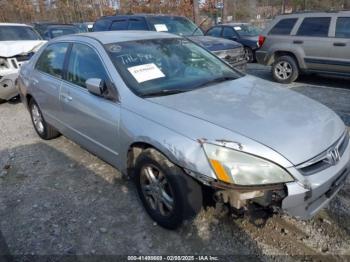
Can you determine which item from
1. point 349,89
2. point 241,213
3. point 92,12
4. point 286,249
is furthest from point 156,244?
point 92,12

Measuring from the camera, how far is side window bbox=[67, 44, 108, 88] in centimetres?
326

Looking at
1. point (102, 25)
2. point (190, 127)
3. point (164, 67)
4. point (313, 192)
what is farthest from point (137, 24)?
point (313, 192)

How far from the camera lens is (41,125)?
16.4 feet

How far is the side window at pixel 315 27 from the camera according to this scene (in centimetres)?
721

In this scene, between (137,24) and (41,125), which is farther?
(137,24)

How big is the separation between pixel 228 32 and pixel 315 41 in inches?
200

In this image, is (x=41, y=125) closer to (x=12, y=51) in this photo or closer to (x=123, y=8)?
(x=12, y=51)

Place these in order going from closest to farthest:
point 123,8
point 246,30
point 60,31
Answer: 1. point 60,31
2. point 246,30
3. point 123,8

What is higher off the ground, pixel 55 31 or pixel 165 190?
pixel 55 31

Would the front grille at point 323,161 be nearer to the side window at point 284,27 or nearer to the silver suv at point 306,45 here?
the silver suv at point 306,45

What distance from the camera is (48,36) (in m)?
11.2

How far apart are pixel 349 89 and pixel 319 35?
1.42m

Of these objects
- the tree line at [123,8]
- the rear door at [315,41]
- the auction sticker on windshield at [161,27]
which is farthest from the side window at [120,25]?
the tree line at [123,8]

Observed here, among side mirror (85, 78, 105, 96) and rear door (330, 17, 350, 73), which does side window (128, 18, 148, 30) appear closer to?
rear door (330, 17, 350, 73)
